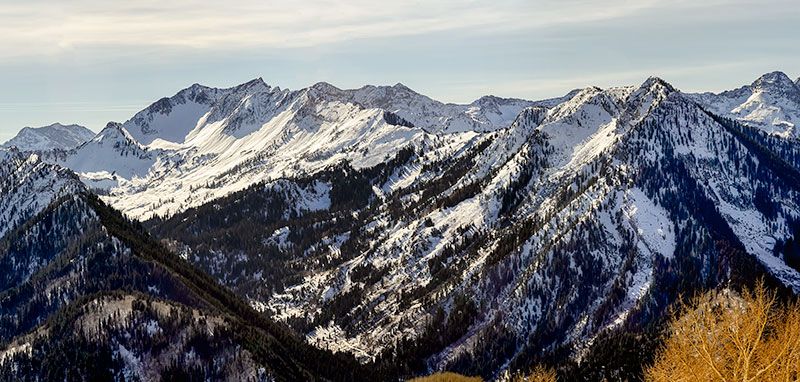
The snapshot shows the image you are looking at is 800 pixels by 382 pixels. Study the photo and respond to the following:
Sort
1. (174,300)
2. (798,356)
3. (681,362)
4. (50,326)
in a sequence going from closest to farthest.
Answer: (798,356)
(681,362)
(50,326)
(174,300)

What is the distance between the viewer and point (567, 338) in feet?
645

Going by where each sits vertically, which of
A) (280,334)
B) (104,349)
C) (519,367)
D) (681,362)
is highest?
(681,362)

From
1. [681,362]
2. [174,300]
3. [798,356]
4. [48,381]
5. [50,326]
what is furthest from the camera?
[174,300]

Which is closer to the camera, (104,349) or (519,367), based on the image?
(104,349)

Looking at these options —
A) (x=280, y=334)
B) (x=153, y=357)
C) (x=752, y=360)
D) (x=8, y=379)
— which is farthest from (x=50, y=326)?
(x=752, y=360)

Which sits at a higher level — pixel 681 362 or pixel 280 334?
pixel 681 362

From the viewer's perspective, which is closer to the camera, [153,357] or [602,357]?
[153,357]

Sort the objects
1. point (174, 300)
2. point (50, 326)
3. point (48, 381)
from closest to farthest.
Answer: point (48, 381) → point (50, 326) → point (174, 300)

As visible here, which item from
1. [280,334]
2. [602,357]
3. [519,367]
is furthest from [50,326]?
[602,357]

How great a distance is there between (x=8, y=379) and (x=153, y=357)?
3497cm

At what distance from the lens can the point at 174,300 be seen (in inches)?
7347

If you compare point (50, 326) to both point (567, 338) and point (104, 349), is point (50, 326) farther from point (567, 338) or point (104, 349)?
point (567, 338)

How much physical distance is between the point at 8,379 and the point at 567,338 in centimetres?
16539

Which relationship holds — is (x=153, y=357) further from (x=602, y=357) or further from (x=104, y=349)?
(x=602, y=357)
